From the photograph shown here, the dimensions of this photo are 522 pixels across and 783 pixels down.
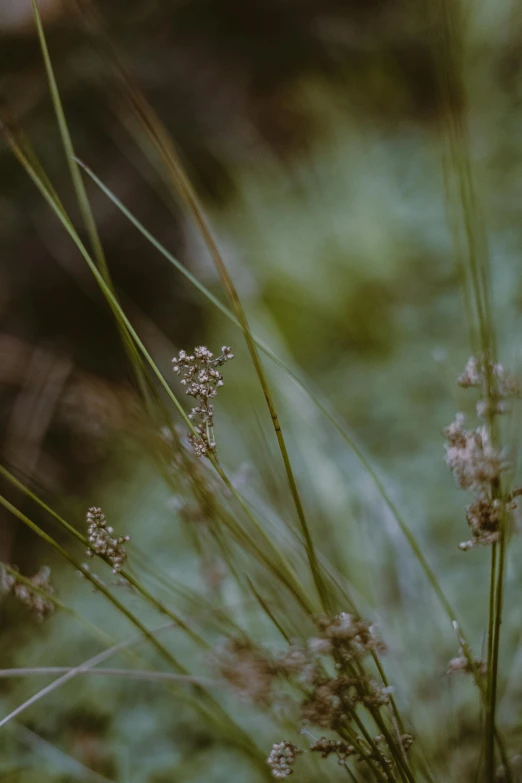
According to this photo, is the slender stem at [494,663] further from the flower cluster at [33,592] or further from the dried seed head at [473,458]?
the flower cluster at [33,592]

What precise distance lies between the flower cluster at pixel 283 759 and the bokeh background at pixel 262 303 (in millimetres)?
147

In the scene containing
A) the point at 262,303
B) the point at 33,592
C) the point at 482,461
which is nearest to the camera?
the point at 482,461

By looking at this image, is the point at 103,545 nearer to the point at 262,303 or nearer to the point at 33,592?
the point at 33,592

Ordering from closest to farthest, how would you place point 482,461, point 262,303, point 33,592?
1. point 482,461
2. point 33,592
3. point 262,303

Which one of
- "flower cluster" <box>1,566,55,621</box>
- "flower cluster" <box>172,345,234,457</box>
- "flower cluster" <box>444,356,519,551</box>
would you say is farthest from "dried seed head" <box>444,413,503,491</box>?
"flower cluster" <box>1,566,55,621</box>

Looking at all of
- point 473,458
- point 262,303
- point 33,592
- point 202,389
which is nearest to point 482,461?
point 473,458

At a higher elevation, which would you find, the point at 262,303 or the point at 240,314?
the point at 262,303

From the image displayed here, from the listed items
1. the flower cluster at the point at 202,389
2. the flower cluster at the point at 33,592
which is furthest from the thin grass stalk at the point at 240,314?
the flower cluster at the point at 33,592

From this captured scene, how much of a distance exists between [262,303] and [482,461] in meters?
0.54

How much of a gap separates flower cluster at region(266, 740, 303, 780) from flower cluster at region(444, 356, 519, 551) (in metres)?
0.13

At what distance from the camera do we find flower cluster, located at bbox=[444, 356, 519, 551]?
26 centimetres

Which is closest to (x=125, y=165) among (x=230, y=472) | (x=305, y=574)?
(x=230, y=472)

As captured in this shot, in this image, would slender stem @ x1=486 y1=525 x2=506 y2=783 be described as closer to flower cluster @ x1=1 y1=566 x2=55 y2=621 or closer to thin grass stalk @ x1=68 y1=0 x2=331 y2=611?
thin grass stalk @ x1=68 y1=0 x2=331 y2=611

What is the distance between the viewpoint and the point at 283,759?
299 millimetres
